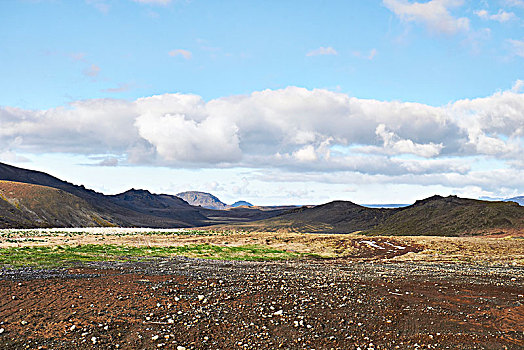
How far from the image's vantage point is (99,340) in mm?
12797

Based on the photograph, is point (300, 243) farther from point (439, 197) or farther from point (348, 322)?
point (439, 197)

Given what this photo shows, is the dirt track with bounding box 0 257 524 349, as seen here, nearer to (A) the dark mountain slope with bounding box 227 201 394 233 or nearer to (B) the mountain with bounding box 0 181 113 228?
(B) the mountain with bounding box 0 181 113 228

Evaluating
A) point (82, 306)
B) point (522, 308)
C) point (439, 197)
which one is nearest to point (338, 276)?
point (522, 308)

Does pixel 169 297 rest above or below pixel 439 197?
below

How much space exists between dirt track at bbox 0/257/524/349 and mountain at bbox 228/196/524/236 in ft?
217

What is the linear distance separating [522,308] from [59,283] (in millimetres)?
20810

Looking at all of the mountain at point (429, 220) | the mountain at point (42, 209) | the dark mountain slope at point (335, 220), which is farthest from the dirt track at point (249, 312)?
the dark mountain slope at point (335, 220)

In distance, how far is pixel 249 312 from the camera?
15602 millimetres

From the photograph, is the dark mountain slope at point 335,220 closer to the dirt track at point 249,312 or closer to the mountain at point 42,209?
the mountain at point 42,209

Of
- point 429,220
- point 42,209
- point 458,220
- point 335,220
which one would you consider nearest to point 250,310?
point 458,220

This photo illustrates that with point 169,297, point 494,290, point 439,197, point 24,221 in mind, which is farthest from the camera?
point 439,197

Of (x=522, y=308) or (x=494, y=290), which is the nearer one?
(x=522, y=308)

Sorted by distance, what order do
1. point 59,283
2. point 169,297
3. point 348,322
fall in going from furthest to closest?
1. point 59,283
2. point 169,297
3. point 348,322

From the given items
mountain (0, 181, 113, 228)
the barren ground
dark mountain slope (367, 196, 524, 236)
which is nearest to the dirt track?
the barren ground
